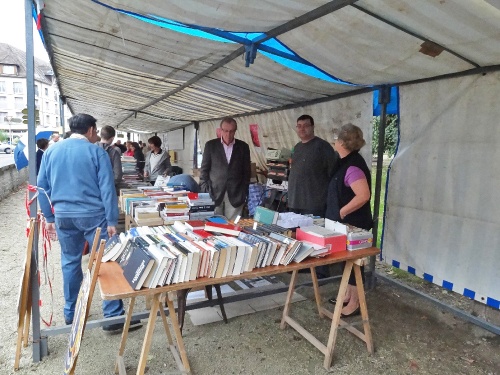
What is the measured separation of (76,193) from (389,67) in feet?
8.34

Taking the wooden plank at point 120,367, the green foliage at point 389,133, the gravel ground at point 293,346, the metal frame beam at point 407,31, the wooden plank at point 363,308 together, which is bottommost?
the gravel ground at point 293,346

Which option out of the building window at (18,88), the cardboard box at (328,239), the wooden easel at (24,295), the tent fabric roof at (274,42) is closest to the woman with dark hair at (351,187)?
the cardboard box at (328,239)

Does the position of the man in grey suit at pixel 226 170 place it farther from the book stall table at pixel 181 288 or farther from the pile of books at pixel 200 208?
the book stall table at pixel 181 288

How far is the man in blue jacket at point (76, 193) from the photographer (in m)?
2.47

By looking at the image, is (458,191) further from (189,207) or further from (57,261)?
(57,261)

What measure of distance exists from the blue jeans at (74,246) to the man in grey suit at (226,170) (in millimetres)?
1547

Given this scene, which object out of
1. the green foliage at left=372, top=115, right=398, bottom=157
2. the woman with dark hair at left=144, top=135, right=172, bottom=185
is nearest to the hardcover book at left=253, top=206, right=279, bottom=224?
the green foliage at left=372, top=115, right=398, bottom=157

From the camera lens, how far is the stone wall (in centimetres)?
860

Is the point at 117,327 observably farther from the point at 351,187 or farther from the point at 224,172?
the point at 351,187

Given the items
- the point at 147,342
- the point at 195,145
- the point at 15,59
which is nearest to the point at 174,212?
the point at 147,342

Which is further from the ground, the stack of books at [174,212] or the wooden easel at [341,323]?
the stack of books at [174,212]

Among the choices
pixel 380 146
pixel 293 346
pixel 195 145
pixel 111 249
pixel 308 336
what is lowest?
pixel 293 346

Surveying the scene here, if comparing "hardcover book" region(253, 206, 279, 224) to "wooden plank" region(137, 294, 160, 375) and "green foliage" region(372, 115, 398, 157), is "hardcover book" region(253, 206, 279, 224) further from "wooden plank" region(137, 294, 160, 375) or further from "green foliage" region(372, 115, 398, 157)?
"green foliage" region(372, 115, 398, 157)

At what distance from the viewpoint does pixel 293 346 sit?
2.59 meters
